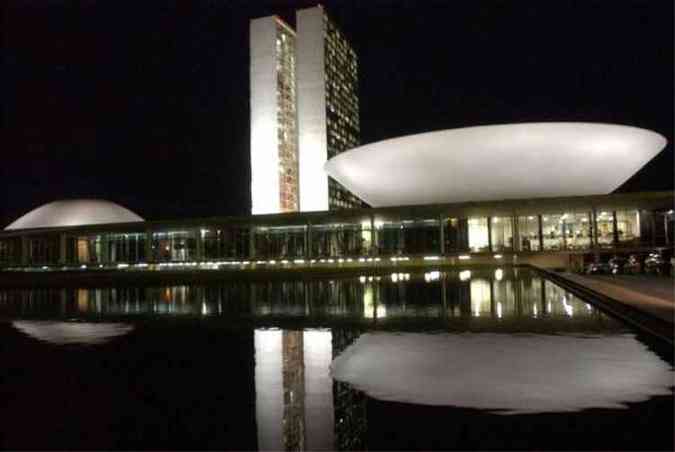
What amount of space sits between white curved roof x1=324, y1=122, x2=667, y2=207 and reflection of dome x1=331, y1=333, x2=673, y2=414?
89.0 ft

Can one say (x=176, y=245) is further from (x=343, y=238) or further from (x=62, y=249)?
(x=343, y=238)

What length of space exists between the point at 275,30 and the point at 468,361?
3296 inches

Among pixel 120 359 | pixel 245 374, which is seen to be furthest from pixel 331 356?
pixel 120 359

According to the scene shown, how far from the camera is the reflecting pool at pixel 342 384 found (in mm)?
4246

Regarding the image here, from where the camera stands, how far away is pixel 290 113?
90.6 m

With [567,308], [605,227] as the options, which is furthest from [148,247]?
[567,308]

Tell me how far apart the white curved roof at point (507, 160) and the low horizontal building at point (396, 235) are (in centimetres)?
177

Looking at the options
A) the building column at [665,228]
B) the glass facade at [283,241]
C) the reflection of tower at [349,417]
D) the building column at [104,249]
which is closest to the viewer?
the reflection of tower at [349,417]

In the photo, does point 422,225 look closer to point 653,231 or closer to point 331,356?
point 653,231

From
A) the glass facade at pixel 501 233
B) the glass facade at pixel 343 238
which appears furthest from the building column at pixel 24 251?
the glass facade at pixel 501 233

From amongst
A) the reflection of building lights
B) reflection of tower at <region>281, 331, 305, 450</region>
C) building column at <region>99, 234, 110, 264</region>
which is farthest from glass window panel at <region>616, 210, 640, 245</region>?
building column at <region>99, 234, 110, 264</region>

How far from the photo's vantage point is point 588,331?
907 cm

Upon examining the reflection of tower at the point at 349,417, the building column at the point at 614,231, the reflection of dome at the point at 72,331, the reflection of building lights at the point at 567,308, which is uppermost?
the building column at the point at 614,231

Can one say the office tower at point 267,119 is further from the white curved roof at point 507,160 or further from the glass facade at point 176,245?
the white curved roof at point 507,160
